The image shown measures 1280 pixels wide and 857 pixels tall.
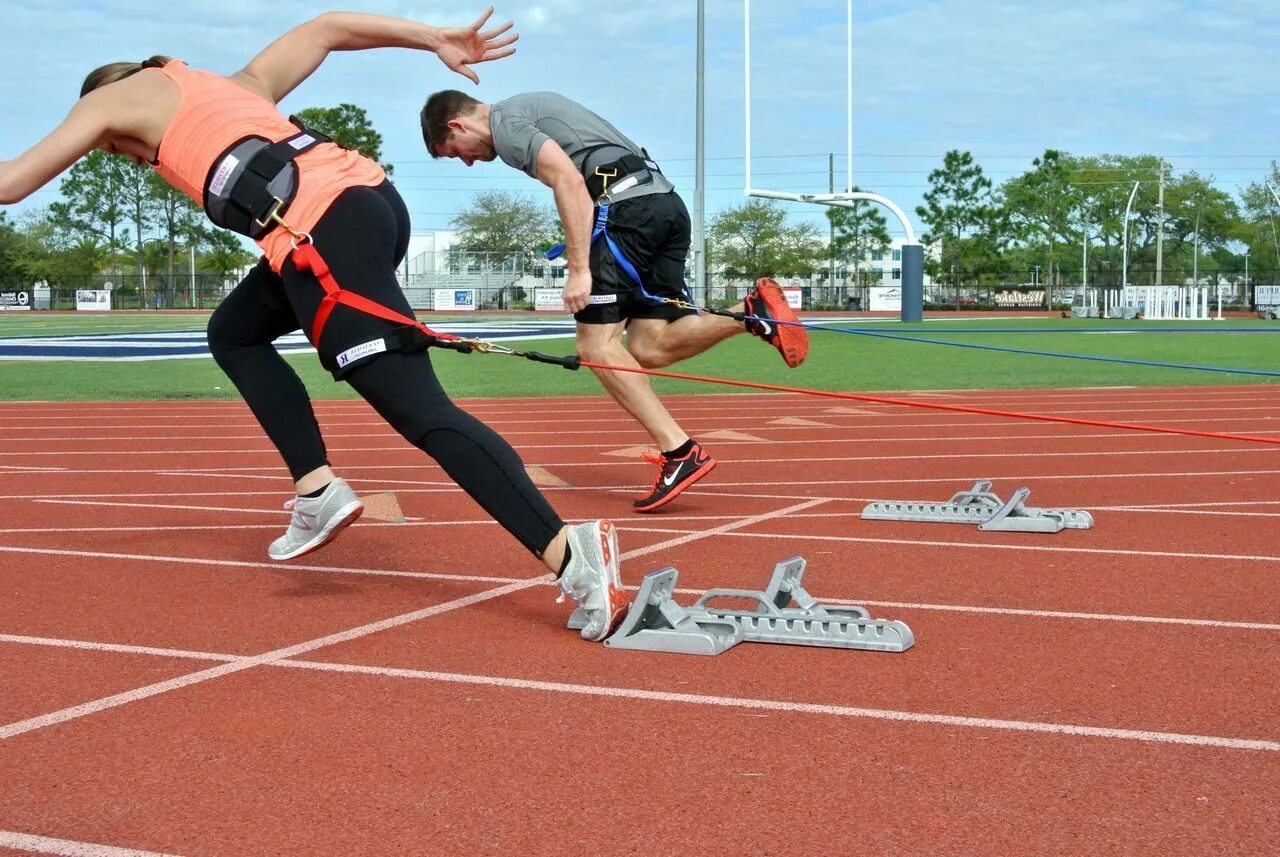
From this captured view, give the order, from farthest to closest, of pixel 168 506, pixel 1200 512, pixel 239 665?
pixel 168 506 → pixel 1200 512 → pixel 239 665

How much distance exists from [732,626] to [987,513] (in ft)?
7.43

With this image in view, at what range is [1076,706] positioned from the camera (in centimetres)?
333

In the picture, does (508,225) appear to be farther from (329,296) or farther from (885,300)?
(329,296)

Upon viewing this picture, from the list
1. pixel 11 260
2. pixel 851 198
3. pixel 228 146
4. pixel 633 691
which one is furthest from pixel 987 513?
pixel 11 260

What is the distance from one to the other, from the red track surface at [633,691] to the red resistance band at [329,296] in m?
0.89

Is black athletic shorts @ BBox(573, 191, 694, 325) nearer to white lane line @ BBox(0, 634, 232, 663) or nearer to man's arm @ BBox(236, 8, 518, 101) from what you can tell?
man's arm @ BBox(236, 8, 518, 101)

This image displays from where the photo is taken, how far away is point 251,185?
400 centimetres

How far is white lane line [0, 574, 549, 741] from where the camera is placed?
10.8 feet

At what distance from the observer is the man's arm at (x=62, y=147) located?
384 cm

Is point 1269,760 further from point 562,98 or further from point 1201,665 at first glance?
point 562,98

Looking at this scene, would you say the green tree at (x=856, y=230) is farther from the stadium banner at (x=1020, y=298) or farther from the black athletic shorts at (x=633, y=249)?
the black athletic shorts at (x=633, y=249)

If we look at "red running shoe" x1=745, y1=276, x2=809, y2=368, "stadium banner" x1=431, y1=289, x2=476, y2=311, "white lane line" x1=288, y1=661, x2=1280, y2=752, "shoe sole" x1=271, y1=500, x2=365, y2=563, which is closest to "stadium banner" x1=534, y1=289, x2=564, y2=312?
"stadium banner" x1=431, y1=289, x2=476, y2=311

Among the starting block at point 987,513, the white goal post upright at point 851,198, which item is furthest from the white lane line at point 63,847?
the white goal post upright at point 851,198

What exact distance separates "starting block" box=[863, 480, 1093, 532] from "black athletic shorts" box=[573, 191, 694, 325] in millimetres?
1426
